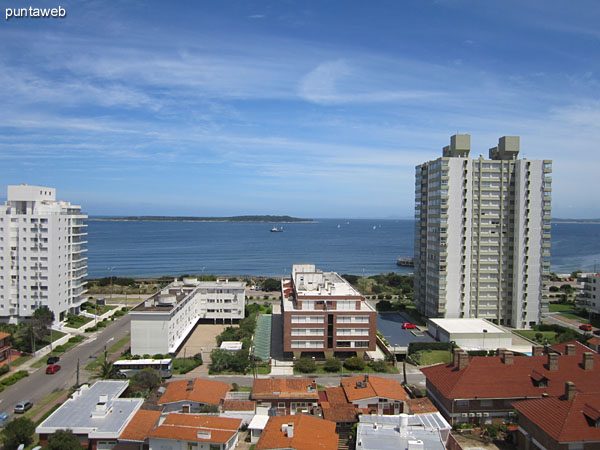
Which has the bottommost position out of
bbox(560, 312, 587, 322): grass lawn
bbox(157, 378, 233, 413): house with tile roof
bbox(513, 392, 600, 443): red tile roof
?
bbox(560, 312, 587, 322): grass lawn

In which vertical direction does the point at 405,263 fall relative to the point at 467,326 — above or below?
below

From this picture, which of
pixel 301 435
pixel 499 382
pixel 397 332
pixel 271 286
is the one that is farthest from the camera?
pixel 271 286

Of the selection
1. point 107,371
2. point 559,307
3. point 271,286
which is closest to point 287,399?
point 107,371

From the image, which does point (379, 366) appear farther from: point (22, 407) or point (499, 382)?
point (22, 407)

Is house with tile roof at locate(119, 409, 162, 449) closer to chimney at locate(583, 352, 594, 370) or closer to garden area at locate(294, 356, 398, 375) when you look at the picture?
garden area at locate(294, 356, 398, 375)

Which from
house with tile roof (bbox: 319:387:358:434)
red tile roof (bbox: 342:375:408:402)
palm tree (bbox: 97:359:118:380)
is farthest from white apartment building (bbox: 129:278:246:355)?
red tile roof (bbox: 342:375:408:402)
